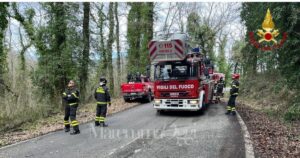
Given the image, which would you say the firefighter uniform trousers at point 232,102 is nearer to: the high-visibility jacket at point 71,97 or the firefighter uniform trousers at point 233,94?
the firefighter uniform trousers at point 233,94

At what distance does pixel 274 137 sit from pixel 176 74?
539 cm

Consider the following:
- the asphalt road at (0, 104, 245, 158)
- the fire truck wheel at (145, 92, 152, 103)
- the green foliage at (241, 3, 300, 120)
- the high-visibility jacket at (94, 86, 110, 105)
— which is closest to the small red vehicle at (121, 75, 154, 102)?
the fire truck wheel at (145, 92, 152, 103)

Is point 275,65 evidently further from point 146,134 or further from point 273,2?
point 146,134

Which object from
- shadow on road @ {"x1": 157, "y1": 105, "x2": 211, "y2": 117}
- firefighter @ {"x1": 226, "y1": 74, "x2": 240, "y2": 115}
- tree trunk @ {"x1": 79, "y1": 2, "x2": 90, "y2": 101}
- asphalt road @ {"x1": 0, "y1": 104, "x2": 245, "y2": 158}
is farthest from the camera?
tree trunk @ {"x1": 79, "y1": 2, "x2": 90, "y2": 101}

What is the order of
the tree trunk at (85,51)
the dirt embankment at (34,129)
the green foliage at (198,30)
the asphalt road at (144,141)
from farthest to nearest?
1. the green foliage at (198,30)
2. the tree trunk at (85,51)
3. the dirt embankment at (34,129)
4. the asphalt road at (144,141)

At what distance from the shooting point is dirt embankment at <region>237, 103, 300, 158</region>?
6285 mm

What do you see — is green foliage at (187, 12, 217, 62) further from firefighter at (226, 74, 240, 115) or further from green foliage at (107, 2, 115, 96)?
firefighter at (226, 74, 240, 115)

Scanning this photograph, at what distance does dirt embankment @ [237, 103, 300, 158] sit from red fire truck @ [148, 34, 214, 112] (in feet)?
8.11

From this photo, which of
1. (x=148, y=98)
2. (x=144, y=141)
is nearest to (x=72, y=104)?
(x=144, y=141)

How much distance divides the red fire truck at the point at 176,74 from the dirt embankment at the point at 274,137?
2.47 m

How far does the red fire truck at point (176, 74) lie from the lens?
11.6 meters

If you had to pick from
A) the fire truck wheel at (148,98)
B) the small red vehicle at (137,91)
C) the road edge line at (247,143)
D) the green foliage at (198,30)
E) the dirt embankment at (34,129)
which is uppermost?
the green foliage at (198,30)

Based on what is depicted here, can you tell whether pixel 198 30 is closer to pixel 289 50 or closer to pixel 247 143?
pixel 289 50

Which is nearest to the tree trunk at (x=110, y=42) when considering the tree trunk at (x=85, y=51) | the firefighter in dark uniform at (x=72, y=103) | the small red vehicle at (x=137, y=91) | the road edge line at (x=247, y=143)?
the tree trunk at (x=85, y=51)
